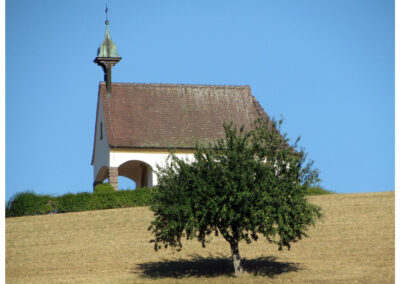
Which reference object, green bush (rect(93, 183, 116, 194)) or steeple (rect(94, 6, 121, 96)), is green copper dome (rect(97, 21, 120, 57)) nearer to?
steeple (rect(94, 6, 121, 96))

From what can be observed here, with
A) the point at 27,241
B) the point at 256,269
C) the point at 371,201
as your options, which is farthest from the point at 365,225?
the point at 27,241

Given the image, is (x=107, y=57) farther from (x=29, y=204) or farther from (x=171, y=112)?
(x=29, y=204)

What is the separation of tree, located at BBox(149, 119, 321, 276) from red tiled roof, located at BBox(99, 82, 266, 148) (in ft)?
71.2

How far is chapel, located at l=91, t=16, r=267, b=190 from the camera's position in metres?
49.7

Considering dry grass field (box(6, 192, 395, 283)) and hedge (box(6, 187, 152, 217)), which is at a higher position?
hedge (box(6, 187, 152, 217))

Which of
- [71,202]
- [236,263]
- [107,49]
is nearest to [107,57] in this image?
[107,49]

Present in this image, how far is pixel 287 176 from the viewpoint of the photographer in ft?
89.2

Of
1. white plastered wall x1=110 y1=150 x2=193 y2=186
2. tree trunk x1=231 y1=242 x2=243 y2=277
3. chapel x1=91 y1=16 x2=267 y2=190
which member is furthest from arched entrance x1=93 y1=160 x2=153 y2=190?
tree trunk x1=231 y1=242 x2=243 y2=277

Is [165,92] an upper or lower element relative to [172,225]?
upper

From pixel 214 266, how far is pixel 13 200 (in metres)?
18.1

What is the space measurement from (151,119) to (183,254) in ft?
68.1

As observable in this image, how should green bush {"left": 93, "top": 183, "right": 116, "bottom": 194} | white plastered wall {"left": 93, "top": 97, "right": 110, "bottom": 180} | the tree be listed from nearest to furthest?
1. the tree
2. green bush {"left": 93, "top": 183, "right": 116, "bottom": 194}
3. white plastered wall {"left": 93, "top": 97, "right": 110, "bottom": 180}

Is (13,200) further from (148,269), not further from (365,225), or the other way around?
(365,225)

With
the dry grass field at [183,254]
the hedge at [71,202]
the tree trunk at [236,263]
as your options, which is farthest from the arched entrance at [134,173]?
the tree trunk at [236,263]
